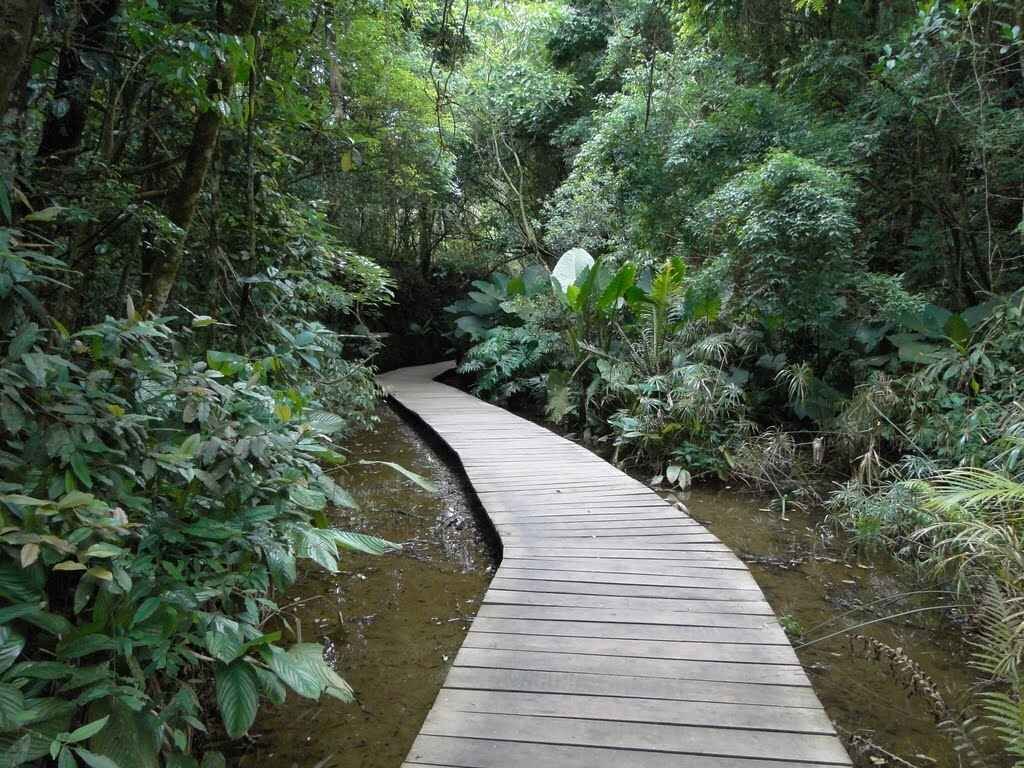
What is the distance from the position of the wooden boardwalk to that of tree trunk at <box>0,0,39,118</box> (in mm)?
2137

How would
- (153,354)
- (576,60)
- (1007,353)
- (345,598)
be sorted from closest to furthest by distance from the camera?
(153,354) → (345,598) → (1007,353) → (576,60)

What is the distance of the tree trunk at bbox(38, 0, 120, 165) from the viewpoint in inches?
98.4

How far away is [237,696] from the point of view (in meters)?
1.73

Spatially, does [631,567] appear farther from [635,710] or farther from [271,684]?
[271,684]

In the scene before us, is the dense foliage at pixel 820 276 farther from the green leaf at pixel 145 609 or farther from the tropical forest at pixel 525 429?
the green leaf at pixel 145 609

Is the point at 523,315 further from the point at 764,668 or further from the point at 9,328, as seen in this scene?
the point at 9,328

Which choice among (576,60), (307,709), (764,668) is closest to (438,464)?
(307,709)

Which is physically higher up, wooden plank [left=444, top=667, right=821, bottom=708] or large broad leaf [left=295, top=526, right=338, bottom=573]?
large broad leaf [left=295, top=526, right=338, bottom=573]

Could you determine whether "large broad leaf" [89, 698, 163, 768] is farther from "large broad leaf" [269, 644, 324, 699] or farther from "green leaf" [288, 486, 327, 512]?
"green leaf" [288, 486, 327, 512]

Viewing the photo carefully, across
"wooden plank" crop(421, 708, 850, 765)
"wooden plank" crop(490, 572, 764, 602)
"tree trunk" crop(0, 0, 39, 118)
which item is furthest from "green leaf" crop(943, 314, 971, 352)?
"tree trunk" crop(0, 0, 39, 118)

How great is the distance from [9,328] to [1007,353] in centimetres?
593

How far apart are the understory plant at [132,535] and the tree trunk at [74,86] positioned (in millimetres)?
1120

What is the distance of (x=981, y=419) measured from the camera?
172 inches

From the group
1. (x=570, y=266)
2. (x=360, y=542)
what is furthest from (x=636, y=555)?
(x=570, y=266)
